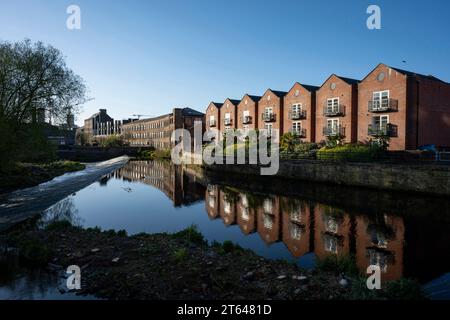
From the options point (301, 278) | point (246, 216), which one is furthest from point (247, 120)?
point (301, 278)

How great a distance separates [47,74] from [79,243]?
67.0ft

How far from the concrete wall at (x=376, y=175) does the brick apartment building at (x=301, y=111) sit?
1083cm

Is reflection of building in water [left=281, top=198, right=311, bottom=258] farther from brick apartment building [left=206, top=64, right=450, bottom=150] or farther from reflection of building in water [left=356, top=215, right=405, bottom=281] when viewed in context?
brick apartment building [left=206, top=64, right=450, bottom=150]

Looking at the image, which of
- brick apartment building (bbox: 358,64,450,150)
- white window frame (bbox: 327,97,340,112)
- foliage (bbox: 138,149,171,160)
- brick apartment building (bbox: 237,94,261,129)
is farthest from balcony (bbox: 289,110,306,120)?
foliage (bbox: 138,149,171,160)

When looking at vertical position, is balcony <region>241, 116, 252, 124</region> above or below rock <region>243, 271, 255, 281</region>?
above

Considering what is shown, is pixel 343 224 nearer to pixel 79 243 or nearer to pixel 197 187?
pixel 79 243

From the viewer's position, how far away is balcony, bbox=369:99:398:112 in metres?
28.1

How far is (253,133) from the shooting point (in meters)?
38.2

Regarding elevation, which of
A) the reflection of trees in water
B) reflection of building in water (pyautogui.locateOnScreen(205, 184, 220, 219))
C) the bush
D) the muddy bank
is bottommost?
reflection of building in water (pyautogui.locateOnScreen(205, 184, 220, 219))

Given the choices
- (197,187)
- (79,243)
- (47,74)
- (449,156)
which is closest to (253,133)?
(197,187)

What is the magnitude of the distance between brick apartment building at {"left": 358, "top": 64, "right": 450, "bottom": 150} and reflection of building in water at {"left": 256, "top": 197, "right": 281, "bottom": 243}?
16.2 m

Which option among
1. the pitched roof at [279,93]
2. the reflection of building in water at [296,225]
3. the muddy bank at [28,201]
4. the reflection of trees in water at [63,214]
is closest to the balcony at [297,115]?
the pitched roof at [279,93]

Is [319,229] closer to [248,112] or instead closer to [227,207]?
[227,207]

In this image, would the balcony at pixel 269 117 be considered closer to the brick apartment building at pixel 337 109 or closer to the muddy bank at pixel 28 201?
the brick apartment building at pixel 337 109
